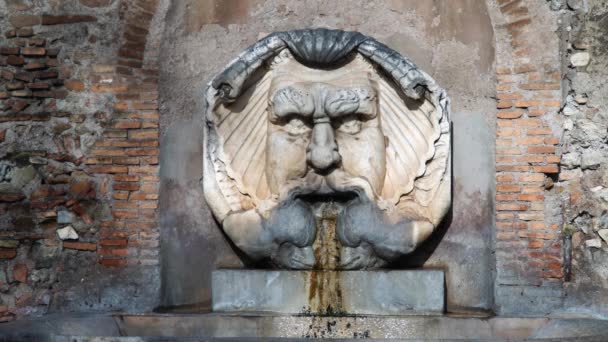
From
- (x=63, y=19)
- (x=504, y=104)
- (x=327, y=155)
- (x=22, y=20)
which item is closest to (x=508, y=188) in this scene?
(x=504, y=104)

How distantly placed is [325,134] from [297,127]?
0.19 meters

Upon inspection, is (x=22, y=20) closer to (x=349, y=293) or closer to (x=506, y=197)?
(x=349, y=293)

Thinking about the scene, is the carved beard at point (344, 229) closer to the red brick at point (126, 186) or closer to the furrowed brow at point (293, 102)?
the furrowed brow at point (293, 102)

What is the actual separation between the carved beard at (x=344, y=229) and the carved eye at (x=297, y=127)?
32cm

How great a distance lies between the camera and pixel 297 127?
718 cm

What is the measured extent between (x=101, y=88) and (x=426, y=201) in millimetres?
2014

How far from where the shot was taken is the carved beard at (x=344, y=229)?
22.8 feet

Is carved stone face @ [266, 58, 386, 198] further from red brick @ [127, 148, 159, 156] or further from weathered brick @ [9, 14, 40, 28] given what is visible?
weathered brick @ [9, 14, 40, 28]

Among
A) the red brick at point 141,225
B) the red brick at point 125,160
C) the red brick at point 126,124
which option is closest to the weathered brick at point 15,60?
the red brick at point 126,124

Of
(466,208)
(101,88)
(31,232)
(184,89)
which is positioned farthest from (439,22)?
(31,232)

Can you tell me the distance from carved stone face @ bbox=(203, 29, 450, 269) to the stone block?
0.08 m

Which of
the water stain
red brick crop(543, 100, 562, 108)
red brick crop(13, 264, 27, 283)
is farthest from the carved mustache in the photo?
red brick crop(13, 264, 27, 283)

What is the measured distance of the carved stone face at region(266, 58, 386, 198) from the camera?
708cm

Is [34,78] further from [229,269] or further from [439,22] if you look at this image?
[439,22]
